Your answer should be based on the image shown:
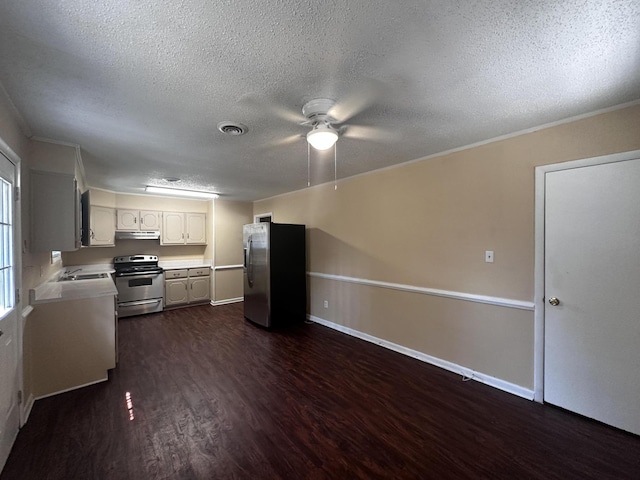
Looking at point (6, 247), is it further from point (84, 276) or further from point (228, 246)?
point (228, 246)

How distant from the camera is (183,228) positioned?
5.88 meters

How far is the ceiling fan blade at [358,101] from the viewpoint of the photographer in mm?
1646

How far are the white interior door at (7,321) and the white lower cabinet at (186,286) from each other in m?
3.57

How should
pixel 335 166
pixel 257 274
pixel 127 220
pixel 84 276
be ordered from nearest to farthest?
pixel 335 166 < pixel 84 276 < pixel 257 274 < pixel 127 220

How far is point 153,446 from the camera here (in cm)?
186

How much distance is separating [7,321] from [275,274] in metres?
2.91

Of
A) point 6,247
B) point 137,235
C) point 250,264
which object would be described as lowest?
point 250,264

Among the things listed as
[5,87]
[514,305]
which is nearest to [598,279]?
[514,305]

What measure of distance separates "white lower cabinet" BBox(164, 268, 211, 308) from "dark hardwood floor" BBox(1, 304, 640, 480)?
2506 millimetres

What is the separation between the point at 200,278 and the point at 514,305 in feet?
18.1

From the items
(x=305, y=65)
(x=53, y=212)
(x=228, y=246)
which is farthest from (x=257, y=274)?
(x=305, y=65)

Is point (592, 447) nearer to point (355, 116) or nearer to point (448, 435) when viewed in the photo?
point (448, 435)

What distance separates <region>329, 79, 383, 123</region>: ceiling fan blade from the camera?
64.8 inches

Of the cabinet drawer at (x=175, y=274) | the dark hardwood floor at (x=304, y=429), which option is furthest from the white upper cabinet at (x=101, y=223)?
the dark hardwood floor at (x=304, y=429)
